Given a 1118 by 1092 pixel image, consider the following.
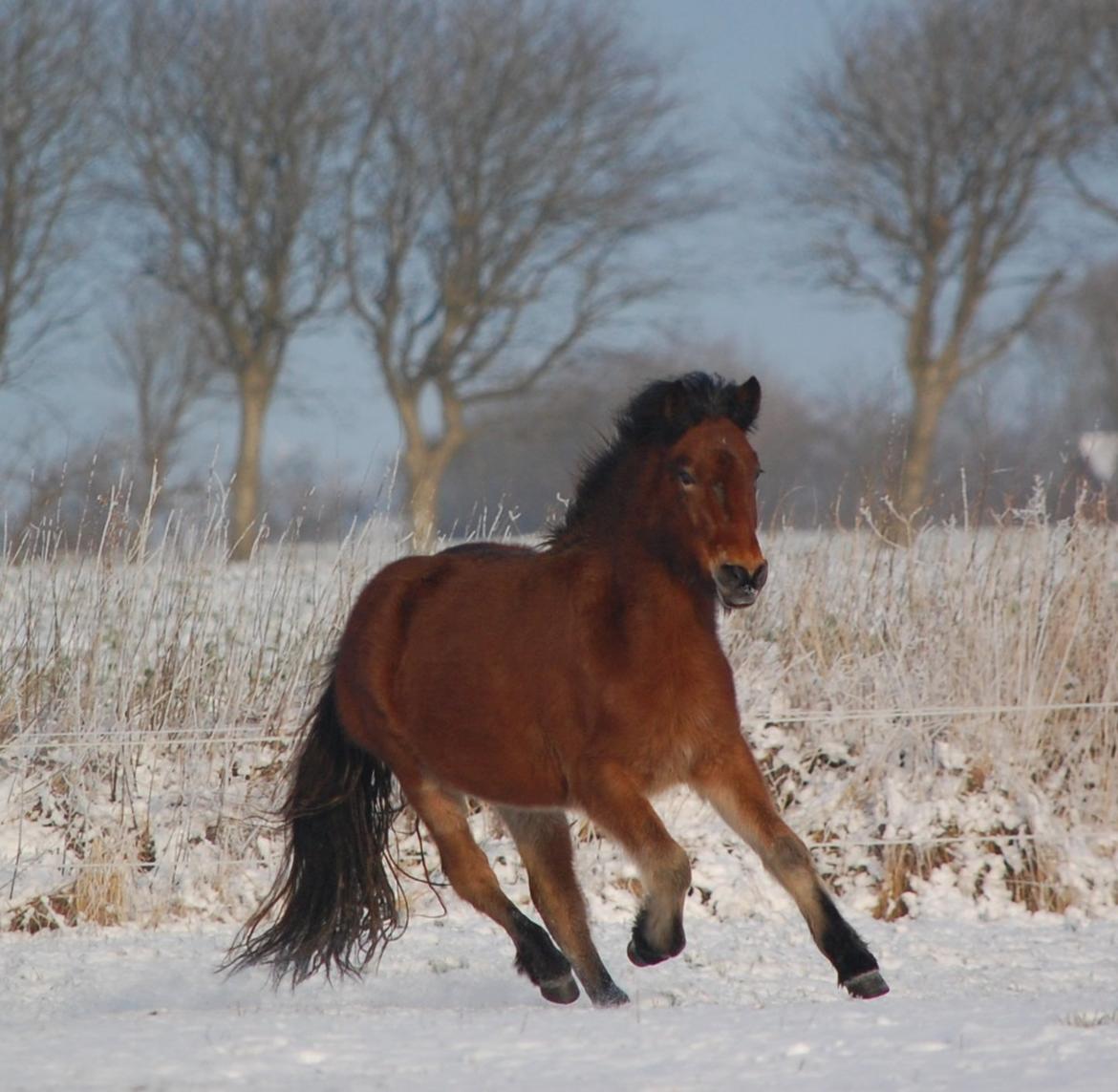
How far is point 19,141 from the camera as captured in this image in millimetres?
18438

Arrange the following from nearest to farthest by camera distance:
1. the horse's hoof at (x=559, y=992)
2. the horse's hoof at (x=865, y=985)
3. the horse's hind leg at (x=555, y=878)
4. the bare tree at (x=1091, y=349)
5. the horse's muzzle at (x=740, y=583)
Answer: the horse's muzzle at (x=740, y=583), the horse's hoof at (x=865, y=985), the horse's hoof at (x=559, y=992), the horse's hind leg at (x=555, y=878), the bare tree at (x=1091, y=349)

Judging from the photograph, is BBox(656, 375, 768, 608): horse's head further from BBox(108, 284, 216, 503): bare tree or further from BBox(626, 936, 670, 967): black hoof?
BBox(108, 284, 216, 503): bare tree

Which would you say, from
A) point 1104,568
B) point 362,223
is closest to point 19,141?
point 362,223

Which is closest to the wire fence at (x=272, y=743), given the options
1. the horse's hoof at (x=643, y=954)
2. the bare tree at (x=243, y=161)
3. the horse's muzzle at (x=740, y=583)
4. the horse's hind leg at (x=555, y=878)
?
the horse's hind leg at (x=555, y=878)

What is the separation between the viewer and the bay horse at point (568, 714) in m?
3.81

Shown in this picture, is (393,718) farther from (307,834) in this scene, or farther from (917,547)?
(917,547)

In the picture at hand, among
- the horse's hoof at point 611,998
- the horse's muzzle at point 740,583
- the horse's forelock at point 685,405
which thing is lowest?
the horse's hoof at point 611,998

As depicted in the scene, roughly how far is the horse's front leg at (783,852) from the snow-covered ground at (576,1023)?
0.32ft

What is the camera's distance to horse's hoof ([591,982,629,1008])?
14.2ft

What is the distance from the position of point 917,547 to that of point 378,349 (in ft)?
46.1

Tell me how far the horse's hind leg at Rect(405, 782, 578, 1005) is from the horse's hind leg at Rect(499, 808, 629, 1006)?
4.0 inches

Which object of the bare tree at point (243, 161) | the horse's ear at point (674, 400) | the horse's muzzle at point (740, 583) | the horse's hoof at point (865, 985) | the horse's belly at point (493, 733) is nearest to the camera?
the horse's muzzle at point (740, 583)

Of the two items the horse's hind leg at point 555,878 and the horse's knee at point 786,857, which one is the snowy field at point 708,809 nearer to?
the horse's hind leg at point 555,878

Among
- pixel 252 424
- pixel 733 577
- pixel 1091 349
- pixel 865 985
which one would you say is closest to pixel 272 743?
pixel 865 985
